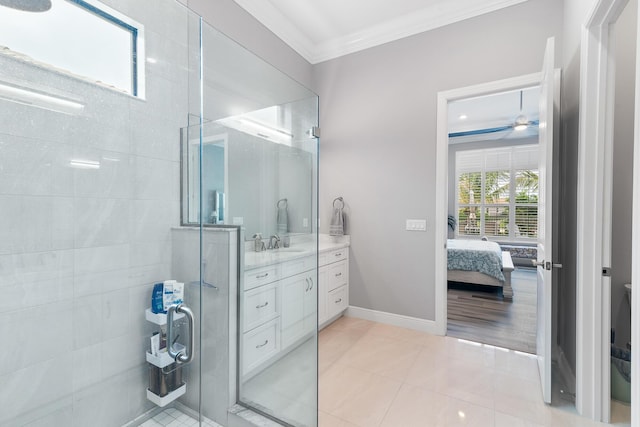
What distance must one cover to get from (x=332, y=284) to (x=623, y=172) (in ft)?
7.77

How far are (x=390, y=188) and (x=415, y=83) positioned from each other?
3.56 feet

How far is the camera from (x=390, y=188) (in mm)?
3076

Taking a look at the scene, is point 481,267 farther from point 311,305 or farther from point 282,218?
point 282,218

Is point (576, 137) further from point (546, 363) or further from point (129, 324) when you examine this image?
point (129, 324)

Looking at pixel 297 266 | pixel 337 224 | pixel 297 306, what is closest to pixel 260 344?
pixel 297 306

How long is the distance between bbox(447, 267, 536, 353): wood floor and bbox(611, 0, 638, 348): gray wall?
2.71 feet

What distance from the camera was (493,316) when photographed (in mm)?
3268

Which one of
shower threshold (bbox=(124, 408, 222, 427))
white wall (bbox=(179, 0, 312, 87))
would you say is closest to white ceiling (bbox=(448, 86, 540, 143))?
white wall (bbox=(179, 0, 312, 87))

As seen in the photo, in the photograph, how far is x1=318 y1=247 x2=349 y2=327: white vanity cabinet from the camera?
282 centimetres

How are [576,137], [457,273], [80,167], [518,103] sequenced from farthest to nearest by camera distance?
[518,103]
[457,273]
[576,137]
[80,167]

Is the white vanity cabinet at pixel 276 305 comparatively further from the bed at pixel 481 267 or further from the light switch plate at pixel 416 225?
the bed at pixel 481 267

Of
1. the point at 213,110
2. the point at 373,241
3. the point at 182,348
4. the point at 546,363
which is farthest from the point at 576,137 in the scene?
the point at 182,348

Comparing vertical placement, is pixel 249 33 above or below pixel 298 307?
above

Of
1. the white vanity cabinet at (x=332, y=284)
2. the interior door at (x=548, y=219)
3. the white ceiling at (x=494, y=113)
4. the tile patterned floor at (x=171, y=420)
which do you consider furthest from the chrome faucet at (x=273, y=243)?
the white ceiling at (x=494, y=113)
